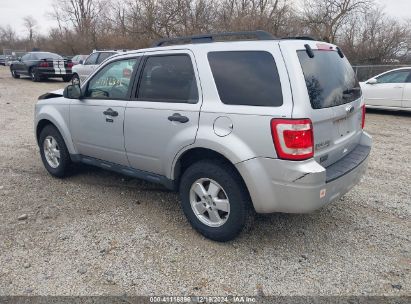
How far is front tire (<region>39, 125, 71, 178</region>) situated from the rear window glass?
3.42m

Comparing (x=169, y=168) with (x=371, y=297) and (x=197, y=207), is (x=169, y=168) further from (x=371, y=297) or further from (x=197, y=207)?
(x=371, y=297)

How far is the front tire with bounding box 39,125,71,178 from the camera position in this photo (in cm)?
460

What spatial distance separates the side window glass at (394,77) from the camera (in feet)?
31.1

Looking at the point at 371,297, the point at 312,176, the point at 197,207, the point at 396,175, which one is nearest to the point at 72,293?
the point at 197,207

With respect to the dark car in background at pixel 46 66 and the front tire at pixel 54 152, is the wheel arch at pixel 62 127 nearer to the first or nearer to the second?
the front tire at pixel 54 152

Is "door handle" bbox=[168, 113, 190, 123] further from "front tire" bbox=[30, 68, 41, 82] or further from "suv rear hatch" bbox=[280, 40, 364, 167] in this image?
"front tire" bbox=[30, 68, 41, 82]

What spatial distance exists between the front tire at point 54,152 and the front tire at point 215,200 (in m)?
2.19

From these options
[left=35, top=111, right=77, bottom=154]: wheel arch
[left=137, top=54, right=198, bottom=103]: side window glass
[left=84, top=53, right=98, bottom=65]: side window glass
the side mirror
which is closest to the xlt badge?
[left=137, top=54, right=198, bottom=103]: side window glass

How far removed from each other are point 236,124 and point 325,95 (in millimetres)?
821

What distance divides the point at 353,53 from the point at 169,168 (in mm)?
21825

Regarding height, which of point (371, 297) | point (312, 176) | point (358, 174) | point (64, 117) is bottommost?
point (371, 297)

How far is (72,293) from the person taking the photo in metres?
2.54

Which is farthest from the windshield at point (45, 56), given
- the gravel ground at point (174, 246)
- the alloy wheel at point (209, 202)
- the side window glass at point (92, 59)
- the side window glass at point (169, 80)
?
the alloy wheel at point (209, 202)

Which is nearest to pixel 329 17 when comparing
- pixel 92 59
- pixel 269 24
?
pixel 269 24
